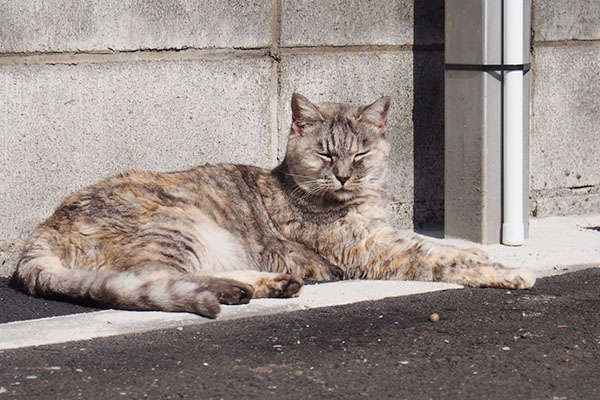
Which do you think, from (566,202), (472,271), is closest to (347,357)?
(472,271)

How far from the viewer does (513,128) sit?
6.32 metres

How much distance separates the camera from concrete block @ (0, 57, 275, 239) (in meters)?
5.76

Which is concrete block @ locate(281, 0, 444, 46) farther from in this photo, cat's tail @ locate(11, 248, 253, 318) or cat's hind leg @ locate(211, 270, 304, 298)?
cat's tail @ locate(11, 248, 253, 318)

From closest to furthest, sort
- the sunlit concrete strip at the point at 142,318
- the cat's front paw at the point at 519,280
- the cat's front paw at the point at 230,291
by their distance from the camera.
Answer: the sunlit concrete strip at the point at 142,318, the cat's front paw at the point at 230,291, the cat's front paw at the point at 519,280

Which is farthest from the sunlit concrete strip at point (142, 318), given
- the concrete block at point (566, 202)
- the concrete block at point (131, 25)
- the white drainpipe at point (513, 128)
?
the concrete block at point (566, 202)

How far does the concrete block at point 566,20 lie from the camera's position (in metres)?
7.09

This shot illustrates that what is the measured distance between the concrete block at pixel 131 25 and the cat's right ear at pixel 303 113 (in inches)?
29.3

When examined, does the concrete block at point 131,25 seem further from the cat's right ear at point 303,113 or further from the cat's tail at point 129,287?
the cat's tail at point 129,287

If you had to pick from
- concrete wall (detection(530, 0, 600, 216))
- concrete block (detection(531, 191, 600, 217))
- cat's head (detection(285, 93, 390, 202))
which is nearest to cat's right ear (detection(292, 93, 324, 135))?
cat's head (detection(285, 93, 390, 202))

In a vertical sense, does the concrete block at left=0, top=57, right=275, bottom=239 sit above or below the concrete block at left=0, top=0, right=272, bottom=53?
below

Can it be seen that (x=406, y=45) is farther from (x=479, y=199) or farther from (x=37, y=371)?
(x=37, y=371)

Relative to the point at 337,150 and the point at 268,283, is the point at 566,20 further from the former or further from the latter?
the point at 268,283

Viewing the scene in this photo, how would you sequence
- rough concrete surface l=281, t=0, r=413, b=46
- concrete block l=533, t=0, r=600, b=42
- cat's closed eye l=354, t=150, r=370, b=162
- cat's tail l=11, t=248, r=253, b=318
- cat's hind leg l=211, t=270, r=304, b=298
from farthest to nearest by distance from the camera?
1. concrete block l=533, t=0, r=600, b=42
2. rough concrete surface l=281, t=0, r=413, b=46
3. cat's closed eye l=354, t=150, r=370, b=162
4. cat's hind leg l=211, t=270, r=304, b=298
5. cat's tail l=11, t=248, r=253, b=318

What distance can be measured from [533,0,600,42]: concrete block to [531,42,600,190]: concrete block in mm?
86
